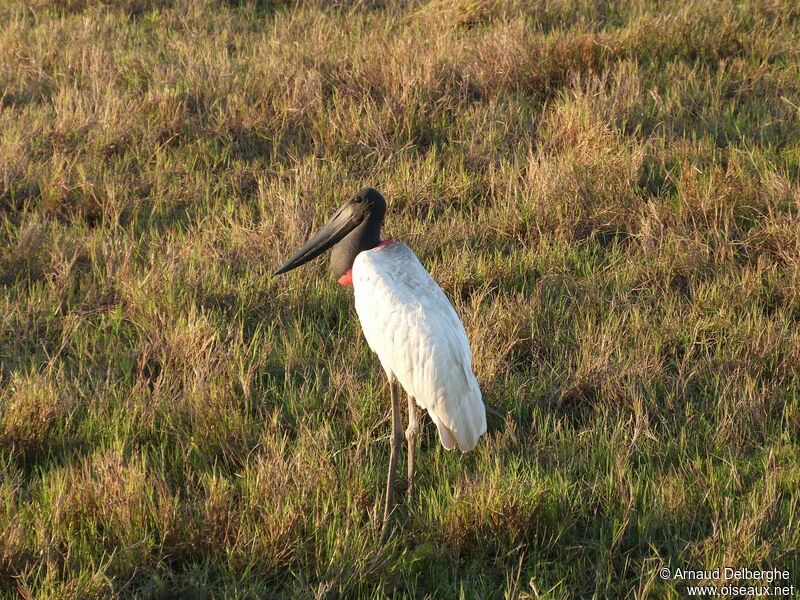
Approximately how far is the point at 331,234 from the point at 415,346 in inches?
30.4

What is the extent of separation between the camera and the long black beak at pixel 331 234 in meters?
3.80

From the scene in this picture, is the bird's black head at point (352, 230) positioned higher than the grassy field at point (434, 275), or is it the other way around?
the bird's black head at point (352, 230)

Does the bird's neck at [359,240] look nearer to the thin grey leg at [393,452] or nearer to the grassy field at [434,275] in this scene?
the grassy field at [434,275]

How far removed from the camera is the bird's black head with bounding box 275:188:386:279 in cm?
377

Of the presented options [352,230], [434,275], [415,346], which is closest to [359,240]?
[352,230]

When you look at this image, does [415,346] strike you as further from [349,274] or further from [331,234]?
[331,234]

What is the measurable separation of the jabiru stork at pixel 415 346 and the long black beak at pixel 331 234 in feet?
0.56

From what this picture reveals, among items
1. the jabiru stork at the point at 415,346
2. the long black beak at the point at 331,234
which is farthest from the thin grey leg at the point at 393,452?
the long black beak at the point at 331,234

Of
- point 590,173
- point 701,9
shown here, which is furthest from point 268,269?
point 701,9

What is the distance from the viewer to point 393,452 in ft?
11.1

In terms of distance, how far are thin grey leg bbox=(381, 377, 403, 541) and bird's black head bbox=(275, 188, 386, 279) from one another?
1.99ft

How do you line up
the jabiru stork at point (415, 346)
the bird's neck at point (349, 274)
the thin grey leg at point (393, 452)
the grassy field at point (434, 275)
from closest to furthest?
the grassy field at point (434, 275) < the thin grey leg at point (393, 452) < the jabiru stork at point (415, 346) < the bird's neck at point (349, 274)

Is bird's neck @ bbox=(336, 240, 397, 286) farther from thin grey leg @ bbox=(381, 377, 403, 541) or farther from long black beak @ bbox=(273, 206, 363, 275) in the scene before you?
thin grey leg @ bbox=(381, 377, 403, 541)

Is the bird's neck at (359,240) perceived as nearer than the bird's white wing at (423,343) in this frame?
No
